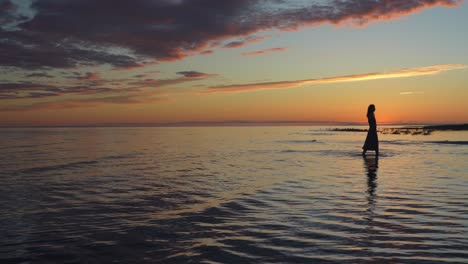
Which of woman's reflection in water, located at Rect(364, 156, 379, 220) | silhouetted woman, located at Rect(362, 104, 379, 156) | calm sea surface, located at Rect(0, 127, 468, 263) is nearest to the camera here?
calm sea surface, located at Rect(0, 127, 468, 263)

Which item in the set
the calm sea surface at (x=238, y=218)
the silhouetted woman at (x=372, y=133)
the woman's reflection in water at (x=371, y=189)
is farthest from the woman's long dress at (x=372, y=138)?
the calm sea surface at (x=238, y=218)

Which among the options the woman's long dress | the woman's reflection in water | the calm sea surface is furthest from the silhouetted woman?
the calm sea surface

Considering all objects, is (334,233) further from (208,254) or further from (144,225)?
(144,225)

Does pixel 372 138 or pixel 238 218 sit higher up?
pixel 372 138

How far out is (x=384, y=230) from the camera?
9.33 m

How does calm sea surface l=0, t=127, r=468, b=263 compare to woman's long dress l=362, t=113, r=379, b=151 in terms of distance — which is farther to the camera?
woman's long dress l=362, t=113, r=379, b=151

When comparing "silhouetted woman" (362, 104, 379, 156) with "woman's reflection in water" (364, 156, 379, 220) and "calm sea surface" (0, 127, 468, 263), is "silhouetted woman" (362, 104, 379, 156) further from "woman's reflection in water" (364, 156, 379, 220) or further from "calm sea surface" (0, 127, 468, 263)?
"calm sea surface" (0, 127, 468, 263)

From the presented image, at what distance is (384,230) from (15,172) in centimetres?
2195

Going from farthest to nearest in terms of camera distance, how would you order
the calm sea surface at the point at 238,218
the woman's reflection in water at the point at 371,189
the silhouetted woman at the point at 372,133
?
the silhouetted woman at the point at 372,133 < the woman's reflection in water at the point at 371,189 < the calm sea surface at the point at 238,218

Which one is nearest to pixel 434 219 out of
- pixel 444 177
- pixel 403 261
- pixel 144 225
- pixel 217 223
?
pixel 403 261

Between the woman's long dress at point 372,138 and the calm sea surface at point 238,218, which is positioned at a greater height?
the woman's long dress at point 372,138

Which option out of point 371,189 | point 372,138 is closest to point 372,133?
point 372,138

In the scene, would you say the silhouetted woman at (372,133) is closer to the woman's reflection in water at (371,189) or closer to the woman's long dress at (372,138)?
the woman's long dress at (372,138)

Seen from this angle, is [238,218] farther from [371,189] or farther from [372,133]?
[372,133]
